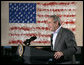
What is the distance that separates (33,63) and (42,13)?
2.01m

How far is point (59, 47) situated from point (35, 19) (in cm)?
186

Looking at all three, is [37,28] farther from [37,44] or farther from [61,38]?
[61,38]

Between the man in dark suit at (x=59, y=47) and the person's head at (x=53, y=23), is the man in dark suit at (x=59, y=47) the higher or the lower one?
the lower one

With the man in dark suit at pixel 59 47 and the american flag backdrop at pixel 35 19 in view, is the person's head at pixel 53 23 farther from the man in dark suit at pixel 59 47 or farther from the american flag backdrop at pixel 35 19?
the american flag backdrop at pixel 35 19

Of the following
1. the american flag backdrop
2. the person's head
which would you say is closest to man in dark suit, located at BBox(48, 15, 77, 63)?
the person's head

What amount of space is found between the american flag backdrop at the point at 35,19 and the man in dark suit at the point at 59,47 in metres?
1.67

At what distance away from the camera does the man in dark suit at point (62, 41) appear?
239 cm

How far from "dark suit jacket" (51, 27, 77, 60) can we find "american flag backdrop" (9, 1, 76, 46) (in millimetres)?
1741

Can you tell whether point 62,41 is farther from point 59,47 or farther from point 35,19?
point 35,19

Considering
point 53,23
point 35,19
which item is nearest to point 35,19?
point 35,19

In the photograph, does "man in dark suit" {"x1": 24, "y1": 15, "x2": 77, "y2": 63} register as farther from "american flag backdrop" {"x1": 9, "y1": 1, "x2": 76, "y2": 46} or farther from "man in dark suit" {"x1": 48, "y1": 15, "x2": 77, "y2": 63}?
"american flag backdrop" {"x1": 9, "y1": 1, "x2": 76, "y2": 46}

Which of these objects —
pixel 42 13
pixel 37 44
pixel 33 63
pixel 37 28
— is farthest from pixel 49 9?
pixel 33 63

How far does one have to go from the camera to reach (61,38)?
8.46 feet

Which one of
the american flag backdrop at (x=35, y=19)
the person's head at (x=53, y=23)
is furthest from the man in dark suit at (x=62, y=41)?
the american flag backdrop at (x=35, y=19)
